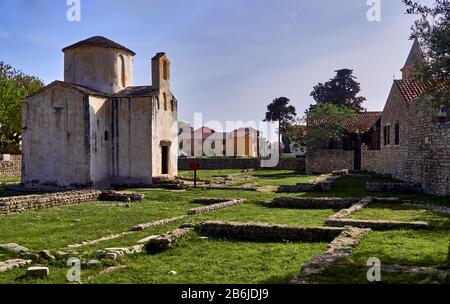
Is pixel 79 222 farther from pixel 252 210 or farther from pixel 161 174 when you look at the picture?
pixel 161 174

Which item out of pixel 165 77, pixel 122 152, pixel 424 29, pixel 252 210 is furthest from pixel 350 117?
pixel 424 29

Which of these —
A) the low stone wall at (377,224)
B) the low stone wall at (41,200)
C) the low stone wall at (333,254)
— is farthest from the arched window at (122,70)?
the low stone wall at (333,254)

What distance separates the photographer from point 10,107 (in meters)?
39.6

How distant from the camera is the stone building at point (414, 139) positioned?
55.8ft

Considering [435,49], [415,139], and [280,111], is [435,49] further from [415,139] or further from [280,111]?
[280,111]

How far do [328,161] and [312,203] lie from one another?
2485 cm

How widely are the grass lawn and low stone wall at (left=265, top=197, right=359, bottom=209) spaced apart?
854 millimetres

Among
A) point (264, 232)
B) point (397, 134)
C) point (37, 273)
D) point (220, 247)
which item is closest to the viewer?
point (37, 273)

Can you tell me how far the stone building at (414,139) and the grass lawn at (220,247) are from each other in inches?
90.9

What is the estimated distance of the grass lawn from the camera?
6926mm

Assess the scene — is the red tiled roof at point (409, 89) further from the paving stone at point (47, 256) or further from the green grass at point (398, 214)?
the paving stone at point (47, 256)

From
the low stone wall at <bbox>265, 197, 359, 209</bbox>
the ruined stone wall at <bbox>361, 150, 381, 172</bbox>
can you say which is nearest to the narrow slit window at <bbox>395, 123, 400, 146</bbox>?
the ruined stone wall at <bbox>361, 150, 381, 172</bbox>

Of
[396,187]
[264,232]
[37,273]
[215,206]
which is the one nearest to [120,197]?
[215,206]

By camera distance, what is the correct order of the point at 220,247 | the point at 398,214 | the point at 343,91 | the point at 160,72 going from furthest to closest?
1. the point at 343,91
2. the point at 160,72
3. the point at 398,214
4. the point at 220,247
